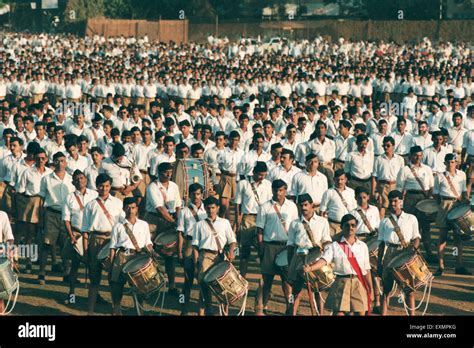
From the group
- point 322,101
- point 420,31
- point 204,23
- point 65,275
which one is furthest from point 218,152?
point 204,23

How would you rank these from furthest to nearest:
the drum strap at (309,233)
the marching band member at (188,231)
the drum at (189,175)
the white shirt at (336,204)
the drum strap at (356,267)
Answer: the drum at (189,175)
the white shirt at (336,204)
the marching band member at (188,231)
the drum strap at (309,233)
the drum strap at (356,267)

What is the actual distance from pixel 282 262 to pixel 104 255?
2.27m

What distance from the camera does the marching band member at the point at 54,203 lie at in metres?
14.9

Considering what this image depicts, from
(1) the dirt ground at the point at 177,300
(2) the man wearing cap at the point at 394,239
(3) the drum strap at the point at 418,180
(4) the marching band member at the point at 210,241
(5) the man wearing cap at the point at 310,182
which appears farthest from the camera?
(3) the drum strap at the point at 418,180

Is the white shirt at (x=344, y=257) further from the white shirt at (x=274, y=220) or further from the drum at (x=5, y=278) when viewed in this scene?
the drum at (x=5, y=278)

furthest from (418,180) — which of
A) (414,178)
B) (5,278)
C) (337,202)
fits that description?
(5,278)

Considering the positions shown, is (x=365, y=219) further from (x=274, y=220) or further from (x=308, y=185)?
(x=308, y=185)

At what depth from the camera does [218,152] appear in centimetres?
1778

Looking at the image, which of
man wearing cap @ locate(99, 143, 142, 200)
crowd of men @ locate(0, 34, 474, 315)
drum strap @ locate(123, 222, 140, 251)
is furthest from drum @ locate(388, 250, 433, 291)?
man wearing cap @ locate(99, 143, 142, 200)

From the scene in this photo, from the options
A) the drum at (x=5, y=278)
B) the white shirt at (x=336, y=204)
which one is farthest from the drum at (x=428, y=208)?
the drum at (x=5, y=278)

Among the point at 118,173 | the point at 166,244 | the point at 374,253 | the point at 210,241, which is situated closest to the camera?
the point at 210,241

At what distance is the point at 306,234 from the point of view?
12.4 meters

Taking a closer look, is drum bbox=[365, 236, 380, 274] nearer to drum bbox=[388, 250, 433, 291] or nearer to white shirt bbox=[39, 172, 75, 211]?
drum bbox=[388, 250, 433, 291]

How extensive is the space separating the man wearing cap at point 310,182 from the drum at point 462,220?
1.93 metres
